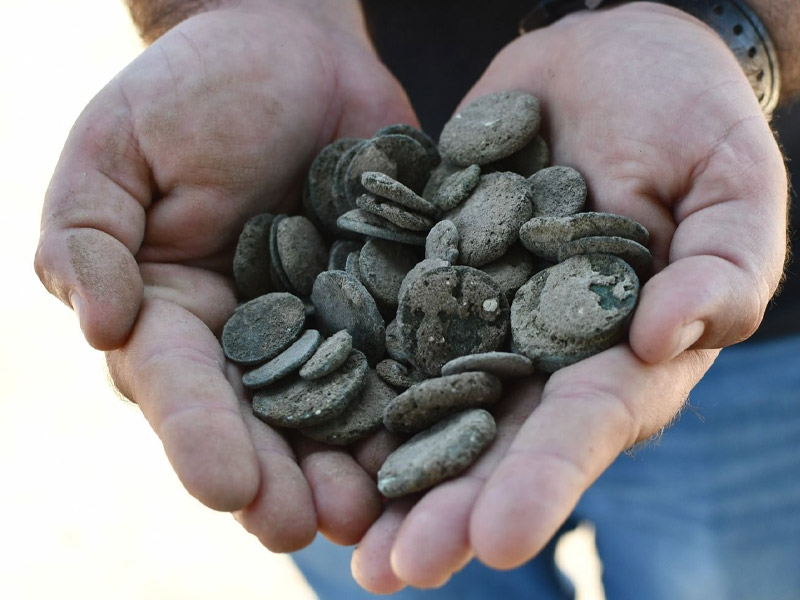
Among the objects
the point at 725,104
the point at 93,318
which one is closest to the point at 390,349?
the point at 93,318

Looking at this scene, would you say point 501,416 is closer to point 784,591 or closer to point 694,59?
point 694,59

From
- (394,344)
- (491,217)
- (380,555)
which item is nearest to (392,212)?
(491,217)

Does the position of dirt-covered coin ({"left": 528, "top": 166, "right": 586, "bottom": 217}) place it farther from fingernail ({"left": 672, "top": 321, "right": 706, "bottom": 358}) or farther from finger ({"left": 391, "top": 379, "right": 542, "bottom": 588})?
finger ({"left": 391, "top": 379, "right": 542, "bottom": 588})

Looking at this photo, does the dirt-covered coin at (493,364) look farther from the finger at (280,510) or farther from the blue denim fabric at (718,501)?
the blue denim fabric at (718,501)

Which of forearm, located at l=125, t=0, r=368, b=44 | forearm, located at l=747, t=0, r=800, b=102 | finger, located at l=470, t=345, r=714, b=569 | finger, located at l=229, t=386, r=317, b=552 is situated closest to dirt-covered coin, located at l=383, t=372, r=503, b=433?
finger, located at l=470, t=345, r=714, b=569

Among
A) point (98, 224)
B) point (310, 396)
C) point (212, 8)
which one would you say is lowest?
point (310, 396)

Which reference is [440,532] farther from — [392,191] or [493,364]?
[392,191]

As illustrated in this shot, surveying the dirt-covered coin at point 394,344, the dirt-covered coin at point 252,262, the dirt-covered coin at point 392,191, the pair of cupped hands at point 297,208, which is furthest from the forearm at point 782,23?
the dirt-covered coin at point 252,262
